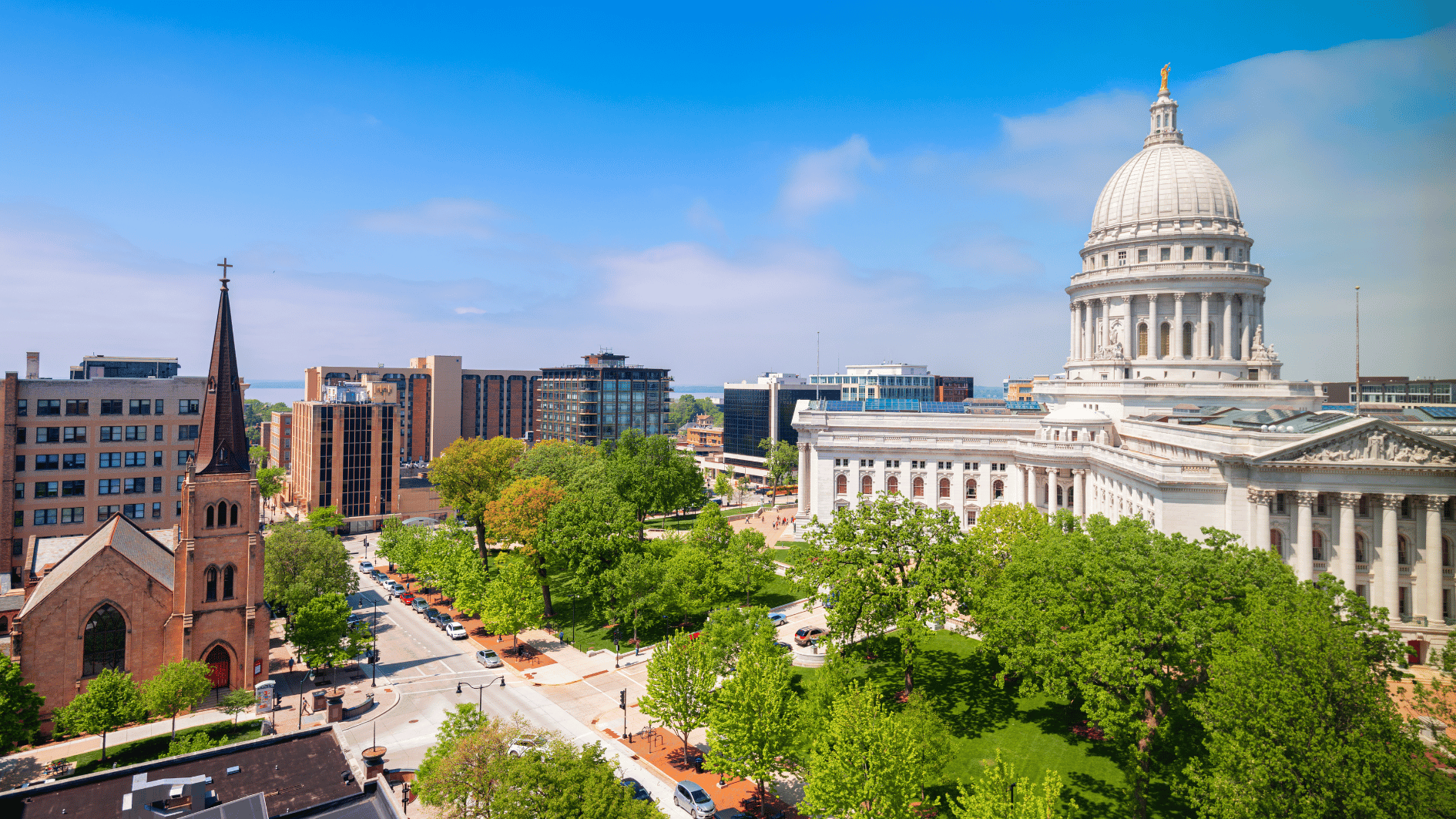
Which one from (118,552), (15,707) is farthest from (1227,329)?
(15,707)

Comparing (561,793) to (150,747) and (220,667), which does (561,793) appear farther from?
(220,667)

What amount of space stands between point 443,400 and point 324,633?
136118 millimetres

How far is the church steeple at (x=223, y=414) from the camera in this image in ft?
181

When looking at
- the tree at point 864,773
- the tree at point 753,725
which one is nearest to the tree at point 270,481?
the tree at point 753,725

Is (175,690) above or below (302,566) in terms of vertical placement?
below

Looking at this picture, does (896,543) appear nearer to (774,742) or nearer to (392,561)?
(774,742)

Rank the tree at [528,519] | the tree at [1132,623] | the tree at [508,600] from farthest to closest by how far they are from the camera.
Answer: the tree at [528,519]
the tree at [508,600]
the tree at [1132,623]

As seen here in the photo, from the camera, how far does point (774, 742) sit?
37312 millimetres

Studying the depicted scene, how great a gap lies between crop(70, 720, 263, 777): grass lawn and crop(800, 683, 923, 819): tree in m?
35.8

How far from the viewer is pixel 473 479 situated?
102375mm

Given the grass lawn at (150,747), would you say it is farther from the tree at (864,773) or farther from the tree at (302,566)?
the tree at (864,773)

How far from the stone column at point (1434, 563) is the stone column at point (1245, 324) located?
47.2 m

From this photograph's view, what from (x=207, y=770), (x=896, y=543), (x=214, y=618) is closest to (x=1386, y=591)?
(x=896, y=543)

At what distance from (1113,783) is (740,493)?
377 feet
